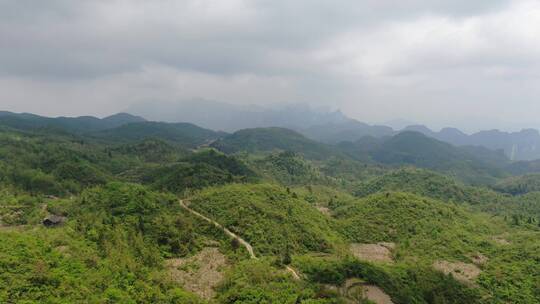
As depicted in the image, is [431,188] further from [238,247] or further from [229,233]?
[238,247]

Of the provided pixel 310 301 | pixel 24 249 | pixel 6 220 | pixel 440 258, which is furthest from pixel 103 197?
pixel 440 258

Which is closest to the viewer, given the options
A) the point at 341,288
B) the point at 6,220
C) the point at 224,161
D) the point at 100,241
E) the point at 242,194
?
the point at 341,288

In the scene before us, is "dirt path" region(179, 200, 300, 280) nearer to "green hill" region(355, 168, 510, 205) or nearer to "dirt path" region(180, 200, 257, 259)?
"dirt path" region(180, 200, 257, 259)

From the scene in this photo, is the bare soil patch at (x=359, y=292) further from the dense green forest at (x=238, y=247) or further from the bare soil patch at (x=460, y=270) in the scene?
the bare soil patch at (x=460, y=270)

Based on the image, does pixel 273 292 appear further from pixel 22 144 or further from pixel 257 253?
pixel 22 144

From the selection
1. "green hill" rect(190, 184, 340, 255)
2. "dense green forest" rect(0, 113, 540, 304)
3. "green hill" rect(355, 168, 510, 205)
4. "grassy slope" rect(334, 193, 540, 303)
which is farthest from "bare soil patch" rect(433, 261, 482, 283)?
"green hill" rect(355, 168, 510, 205)

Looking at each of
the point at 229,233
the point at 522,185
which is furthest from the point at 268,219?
the point at 522,185
